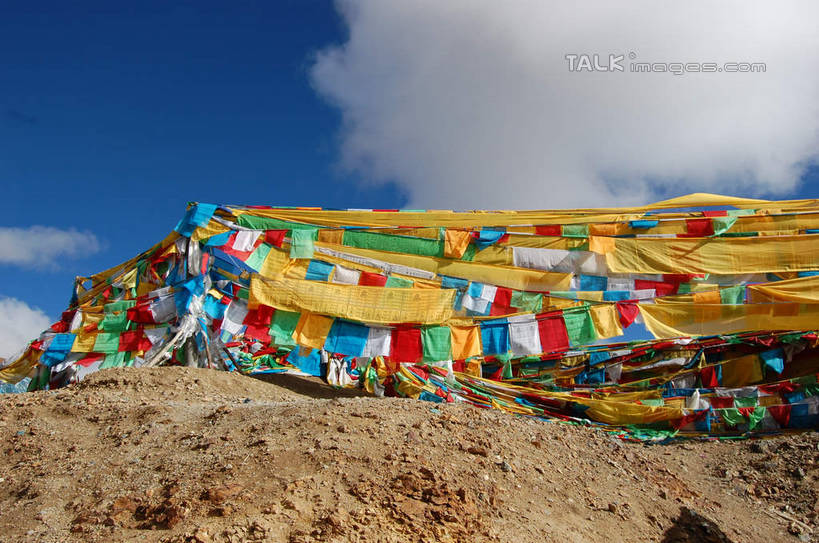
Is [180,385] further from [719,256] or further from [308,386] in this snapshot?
[719,256]

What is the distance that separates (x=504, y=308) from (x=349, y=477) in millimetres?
6988

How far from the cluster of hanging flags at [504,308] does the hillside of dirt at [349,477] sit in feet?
6.86

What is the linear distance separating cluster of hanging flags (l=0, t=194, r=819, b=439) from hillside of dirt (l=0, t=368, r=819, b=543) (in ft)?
6.86

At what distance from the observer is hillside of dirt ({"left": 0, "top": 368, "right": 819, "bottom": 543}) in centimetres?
525

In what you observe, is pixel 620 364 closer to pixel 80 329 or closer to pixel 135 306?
pixel 135 306

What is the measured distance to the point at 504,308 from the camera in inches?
483

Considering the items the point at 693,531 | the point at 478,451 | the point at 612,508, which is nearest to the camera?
the point at 612,508

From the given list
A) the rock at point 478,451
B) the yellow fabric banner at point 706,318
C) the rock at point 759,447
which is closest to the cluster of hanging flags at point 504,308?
the yellow fabric banner at point 706,318

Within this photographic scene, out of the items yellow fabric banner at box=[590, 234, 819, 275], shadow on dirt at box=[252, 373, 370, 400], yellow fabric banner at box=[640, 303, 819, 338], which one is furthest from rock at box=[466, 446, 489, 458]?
yellow fabric banner at box=[590, 234, 819, 275]

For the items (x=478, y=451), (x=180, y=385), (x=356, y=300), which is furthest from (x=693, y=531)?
(x=180, y=385)

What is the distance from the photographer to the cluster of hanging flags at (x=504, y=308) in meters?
11.6

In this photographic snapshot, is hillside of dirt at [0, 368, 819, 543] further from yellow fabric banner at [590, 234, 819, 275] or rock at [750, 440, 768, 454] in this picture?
yellow fabric banner at [590, 234, 819, 275]

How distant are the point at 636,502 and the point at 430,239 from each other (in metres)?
6.64

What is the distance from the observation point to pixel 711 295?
12070 mm
